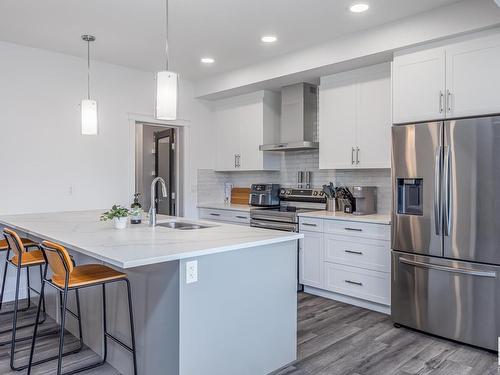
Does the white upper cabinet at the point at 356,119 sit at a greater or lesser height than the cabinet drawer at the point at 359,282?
greater

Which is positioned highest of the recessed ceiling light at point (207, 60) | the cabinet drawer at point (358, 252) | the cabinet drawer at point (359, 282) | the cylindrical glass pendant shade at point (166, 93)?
the recessed ceiling light at point (207, 60)

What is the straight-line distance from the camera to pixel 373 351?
9.38 ft

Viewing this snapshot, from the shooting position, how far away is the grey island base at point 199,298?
2.01 m

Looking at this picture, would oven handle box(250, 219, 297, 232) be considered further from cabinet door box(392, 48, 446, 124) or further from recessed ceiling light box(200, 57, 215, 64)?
recessed ceiling light box(200, 57, 215, 64)

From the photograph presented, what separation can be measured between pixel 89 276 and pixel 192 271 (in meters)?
0.69

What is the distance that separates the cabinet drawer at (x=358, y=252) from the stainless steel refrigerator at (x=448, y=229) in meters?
0.21

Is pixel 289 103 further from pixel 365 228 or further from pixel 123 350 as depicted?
pixel 123 350

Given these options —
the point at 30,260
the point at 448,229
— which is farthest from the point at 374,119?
the point at 30,260

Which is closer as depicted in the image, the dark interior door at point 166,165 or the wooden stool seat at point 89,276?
the wooden stool seat at point 89,276

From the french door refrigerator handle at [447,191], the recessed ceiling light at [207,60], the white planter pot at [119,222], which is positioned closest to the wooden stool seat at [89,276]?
the white planter pot at [119,222]

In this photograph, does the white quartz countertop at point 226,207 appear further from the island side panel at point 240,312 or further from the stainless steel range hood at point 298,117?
the island side panel at point 240,312

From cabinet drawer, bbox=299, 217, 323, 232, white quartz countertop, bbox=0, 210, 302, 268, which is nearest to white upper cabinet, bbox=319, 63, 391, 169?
cabinet drawer, bbox=299, 217, 323, 232

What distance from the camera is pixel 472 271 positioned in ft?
9.41

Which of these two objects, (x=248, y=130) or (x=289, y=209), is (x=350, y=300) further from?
(x=248, y=130)
